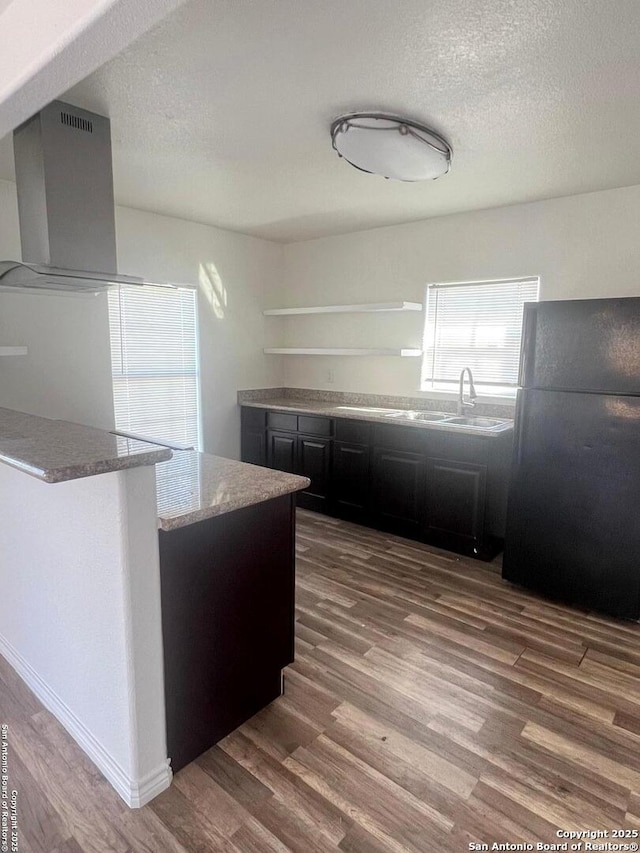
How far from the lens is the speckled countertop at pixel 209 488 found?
151 cm

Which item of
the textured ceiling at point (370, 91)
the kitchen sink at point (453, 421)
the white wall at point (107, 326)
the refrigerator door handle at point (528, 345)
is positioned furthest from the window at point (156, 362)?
the refrigerator door handle at point (528, 345)

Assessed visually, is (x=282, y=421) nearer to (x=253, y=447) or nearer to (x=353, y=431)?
(x=253, y=447)

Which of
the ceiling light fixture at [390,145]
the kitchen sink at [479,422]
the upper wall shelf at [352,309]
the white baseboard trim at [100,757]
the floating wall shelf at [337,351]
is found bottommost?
the white baseboard trim at [100,757]

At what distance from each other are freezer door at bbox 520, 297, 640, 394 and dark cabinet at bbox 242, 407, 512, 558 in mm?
653

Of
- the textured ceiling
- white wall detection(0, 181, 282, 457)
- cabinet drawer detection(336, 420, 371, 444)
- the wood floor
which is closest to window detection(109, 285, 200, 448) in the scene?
white wall detection(0, 181, 282, 457)

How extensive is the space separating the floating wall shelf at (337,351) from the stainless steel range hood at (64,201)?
2232 millimetres

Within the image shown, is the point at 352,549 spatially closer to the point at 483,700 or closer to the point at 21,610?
the point at 483,700

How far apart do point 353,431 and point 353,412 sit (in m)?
0.16

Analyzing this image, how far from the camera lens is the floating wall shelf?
396cm

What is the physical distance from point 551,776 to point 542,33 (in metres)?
2.47

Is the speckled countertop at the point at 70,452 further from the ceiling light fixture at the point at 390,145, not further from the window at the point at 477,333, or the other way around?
the window at the point at 477,333

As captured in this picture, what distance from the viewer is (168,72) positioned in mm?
1819

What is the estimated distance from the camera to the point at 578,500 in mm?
2662

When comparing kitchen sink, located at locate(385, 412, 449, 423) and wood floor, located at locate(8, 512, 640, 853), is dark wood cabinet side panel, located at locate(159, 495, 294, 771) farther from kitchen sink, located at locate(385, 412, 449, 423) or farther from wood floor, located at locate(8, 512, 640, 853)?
kitchen sink, located at locate(385, 412, 449, 423)
